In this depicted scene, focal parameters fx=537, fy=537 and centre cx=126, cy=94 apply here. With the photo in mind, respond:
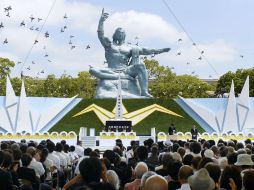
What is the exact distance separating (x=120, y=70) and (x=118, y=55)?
4.42ft

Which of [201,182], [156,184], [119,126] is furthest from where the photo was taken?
[119,126]

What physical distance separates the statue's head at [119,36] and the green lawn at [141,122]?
240 inches

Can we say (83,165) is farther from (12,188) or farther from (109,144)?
(109,144)

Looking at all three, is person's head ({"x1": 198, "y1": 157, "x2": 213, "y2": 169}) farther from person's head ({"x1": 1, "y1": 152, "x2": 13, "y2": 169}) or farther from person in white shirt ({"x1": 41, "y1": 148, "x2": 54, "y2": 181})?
person in white shirt ({"x1": 41, "y1": 148, "x2": 54, "y2": 181})

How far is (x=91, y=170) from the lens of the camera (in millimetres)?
5383

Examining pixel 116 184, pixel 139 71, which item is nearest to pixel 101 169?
pixel 116 184

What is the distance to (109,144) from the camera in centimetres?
3106

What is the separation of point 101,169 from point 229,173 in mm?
1794

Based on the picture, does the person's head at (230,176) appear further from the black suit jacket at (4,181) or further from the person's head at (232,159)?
the black suit jacket at (4,181)

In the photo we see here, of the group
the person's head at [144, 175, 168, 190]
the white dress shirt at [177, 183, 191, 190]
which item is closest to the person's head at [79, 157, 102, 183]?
the person's head at [144, 175, 168, 190]

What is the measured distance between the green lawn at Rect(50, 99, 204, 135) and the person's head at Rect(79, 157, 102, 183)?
33997 millimetres

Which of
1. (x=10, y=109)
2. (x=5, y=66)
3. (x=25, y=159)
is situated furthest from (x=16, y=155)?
(x=5, y=66)

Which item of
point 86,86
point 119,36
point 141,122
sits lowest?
point 141,122

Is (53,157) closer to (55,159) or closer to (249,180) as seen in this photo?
(55,159)
